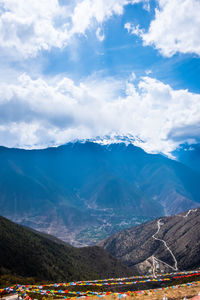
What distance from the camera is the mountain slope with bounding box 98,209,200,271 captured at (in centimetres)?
10872

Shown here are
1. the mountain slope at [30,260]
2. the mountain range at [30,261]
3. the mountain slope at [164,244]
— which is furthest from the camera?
the mountain slope at [164,244]

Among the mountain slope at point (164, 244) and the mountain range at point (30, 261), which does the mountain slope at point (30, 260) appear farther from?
the mountain slope at point (164, 244)

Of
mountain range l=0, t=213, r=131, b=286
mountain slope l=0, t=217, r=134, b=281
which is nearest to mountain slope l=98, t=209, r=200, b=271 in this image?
mountain range l=0, t=213, r=131, b=286

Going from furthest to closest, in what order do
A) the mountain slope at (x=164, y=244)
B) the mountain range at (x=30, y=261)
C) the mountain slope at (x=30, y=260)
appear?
the mountain slope at (x=164, y=244)
the mountain slope at (x=30, y=260)
the mountain range at (x=30, y=261)

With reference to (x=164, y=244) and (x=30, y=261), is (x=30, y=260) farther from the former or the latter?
(x=164, y=244)

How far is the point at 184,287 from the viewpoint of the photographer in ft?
108

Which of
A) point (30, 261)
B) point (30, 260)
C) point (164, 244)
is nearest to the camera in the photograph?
point (30, 261)

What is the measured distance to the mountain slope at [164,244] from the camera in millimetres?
108725

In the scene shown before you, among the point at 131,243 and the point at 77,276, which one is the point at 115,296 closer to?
the point at 77,276

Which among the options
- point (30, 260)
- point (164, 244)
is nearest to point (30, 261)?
point (30, 260)

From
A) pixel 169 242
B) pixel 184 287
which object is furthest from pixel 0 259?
pixel 169 242

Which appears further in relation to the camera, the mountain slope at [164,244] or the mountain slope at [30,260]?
the mountain slope at [164,244]

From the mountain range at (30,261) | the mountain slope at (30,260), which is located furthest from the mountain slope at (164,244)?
the mountain slope at (30,260)

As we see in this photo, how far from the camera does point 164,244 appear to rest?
426 ft
